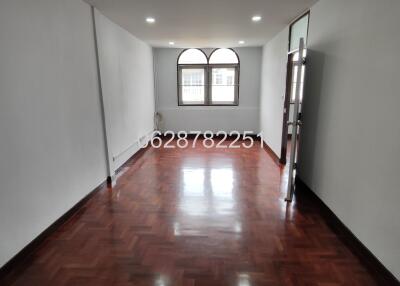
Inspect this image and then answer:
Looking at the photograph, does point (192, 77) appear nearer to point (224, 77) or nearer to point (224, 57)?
point (224, 77)

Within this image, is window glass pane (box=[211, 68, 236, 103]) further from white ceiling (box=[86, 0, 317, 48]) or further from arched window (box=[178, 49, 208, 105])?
white ceiling (box=[86, 0, 317, 48])

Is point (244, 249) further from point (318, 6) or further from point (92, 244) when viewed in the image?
point (318, 6)

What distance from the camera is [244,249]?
2.26 m

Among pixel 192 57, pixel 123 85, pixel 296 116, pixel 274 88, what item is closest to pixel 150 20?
pixel 123 85

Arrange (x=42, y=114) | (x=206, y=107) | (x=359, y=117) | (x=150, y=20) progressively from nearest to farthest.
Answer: (x=359, y=117) < (x=42, y=114) < (x=150, y=20) < (x=206, y=107)

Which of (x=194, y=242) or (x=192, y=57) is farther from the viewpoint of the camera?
(x=192, y=57)

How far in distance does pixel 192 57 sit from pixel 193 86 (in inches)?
30.9

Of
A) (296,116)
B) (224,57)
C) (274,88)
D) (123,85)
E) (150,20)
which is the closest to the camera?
(296,116)

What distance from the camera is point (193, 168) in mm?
4516

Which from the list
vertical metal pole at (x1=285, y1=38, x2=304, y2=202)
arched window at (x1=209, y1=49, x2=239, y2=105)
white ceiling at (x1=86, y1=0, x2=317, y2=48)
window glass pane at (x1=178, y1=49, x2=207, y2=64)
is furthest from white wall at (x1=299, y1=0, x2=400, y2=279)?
window glass pane at (x1=178, y1=49, x2=207, y2=64)

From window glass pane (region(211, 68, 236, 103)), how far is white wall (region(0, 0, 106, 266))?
165 inches

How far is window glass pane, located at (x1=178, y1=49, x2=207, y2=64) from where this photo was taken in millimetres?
6883

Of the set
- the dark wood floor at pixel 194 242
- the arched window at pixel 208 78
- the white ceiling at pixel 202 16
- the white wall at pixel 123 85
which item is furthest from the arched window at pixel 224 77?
the dark wood floor at pixel 194 242

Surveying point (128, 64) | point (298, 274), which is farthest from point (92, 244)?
point (128, 64)
